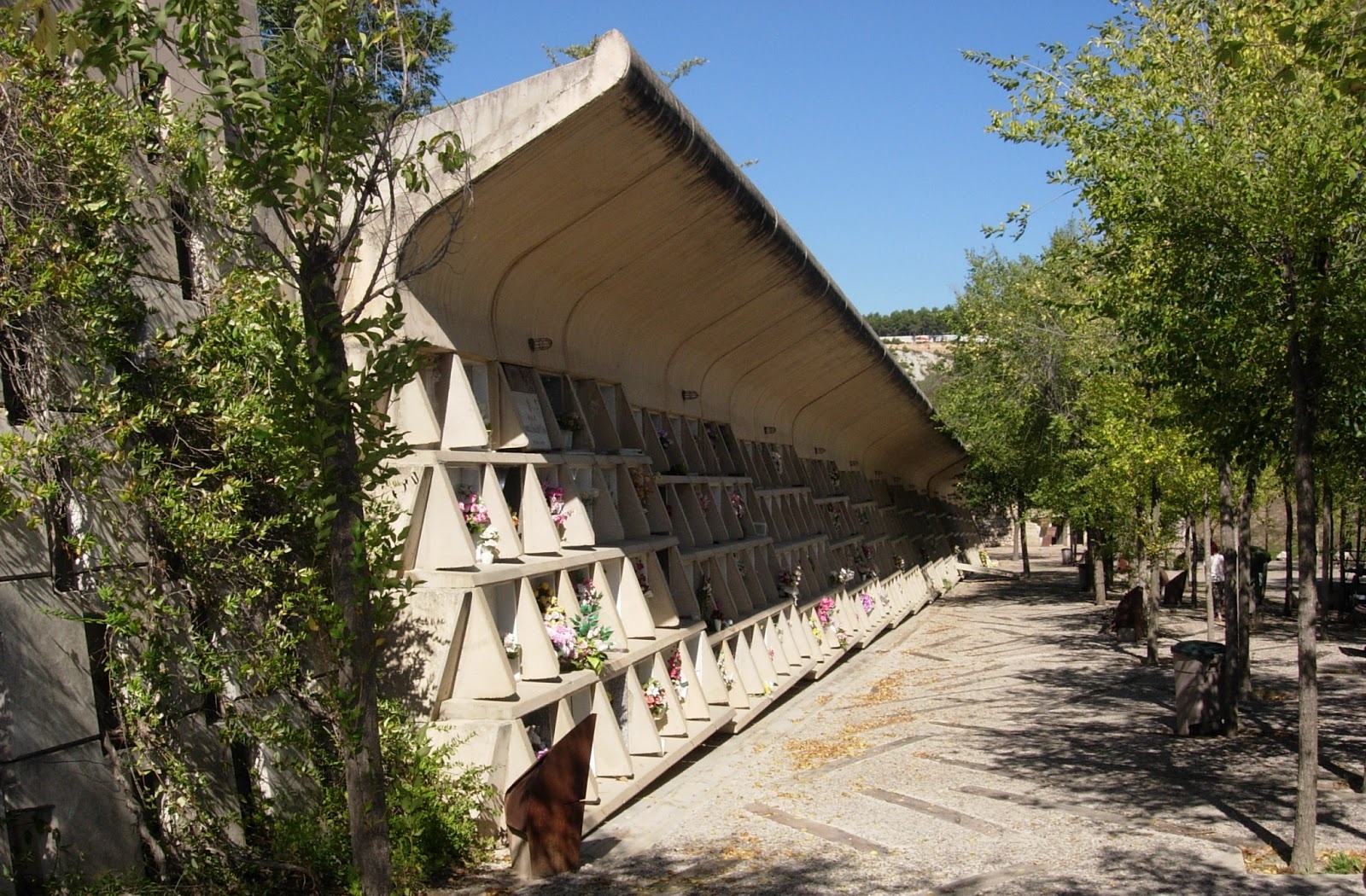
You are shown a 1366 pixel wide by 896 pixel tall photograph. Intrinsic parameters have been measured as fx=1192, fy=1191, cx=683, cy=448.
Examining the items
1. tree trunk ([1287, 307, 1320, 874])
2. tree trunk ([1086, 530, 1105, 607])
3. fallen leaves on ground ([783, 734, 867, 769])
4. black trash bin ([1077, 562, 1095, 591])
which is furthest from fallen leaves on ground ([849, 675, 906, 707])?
black trash bin ([1077, 562, 1095, 591])

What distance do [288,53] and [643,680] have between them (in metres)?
7.52

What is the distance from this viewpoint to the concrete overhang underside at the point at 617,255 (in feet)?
27.0

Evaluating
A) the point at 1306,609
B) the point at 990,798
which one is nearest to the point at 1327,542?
the point at 990,798

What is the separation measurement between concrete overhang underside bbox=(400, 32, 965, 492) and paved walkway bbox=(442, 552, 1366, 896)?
157 inches

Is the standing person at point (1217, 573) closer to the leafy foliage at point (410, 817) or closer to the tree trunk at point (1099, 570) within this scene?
the tree trunk at point (1099, 570)

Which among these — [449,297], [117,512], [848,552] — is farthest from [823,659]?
[117,512]

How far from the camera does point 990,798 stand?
9.34 meters

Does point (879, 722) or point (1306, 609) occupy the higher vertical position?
point (1306, 609)

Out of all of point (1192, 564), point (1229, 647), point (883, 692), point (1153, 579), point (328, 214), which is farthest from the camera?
point (1192, 564)

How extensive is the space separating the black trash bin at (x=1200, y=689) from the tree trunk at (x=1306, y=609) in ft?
10.6

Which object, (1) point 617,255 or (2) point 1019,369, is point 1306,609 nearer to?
(1) point 617,255

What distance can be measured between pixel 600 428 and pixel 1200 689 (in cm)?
620

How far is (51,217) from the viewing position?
572cm

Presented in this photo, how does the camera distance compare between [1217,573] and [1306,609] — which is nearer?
[1306,609]
